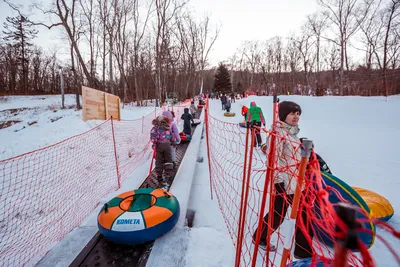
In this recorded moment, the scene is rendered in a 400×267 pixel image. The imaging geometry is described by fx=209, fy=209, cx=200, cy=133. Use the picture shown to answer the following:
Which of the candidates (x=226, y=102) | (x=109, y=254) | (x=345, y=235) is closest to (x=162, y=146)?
(x=109, y=254)

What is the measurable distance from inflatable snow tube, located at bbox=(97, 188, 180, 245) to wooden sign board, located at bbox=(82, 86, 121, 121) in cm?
357

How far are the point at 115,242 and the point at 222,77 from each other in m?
38.6

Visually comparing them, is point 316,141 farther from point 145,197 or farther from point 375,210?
point 145,197

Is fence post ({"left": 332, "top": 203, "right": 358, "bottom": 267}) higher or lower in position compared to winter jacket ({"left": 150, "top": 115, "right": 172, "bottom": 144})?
higher

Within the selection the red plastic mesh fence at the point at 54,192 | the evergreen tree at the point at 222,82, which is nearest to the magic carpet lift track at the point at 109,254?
the red plastic mesh fence at the point at 54,192

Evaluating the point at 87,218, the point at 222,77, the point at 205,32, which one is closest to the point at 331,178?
the point at 87,218

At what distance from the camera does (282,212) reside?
2.11 meters

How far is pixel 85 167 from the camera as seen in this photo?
595 cm

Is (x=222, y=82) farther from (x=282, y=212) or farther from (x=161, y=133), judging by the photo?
(x=282, y=212)

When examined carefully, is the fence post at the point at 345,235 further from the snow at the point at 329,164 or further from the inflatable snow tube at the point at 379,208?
the inflatable snow tube at the point at 379,208

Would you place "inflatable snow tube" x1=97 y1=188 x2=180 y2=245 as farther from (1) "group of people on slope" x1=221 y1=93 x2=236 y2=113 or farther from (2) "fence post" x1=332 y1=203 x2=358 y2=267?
(1) "group of people on slope" x1=221 y1=93 x2=236 y2=113

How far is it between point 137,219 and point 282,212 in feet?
5.51

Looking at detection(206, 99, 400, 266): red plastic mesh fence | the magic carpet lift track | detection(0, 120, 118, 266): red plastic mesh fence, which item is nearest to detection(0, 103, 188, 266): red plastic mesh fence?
detection(0, 120, 118, 266): red plastic mesh fence

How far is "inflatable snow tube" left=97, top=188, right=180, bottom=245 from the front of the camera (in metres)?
2.48
